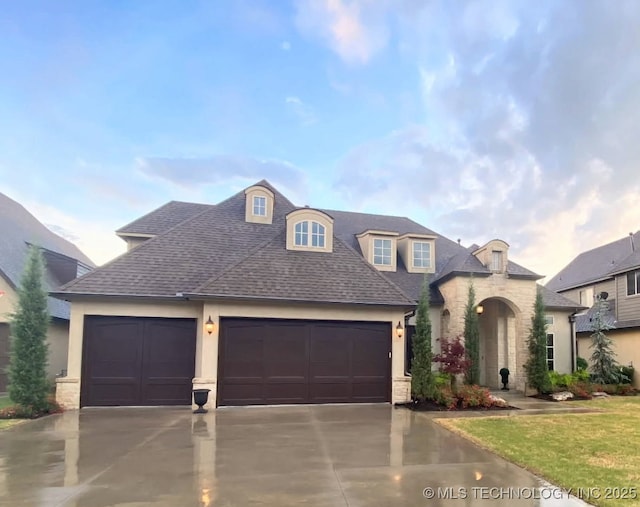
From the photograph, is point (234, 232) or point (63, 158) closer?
point (234, 232)

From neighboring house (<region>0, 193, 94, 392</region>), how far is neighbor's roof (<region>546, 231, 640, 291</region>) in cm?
2499

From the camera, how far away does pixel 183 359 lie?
13250mm

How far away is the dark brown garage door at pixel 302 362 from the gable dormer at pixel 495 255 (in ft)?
19.7

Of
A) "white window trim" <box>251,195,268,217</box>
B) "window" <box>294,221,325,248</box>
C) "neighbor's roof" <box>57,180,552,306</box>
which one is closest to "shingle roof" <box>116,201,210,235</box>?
"neighbor's roof" <box>57,180,552,306</box>

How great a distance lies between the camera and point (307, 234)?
15.1m

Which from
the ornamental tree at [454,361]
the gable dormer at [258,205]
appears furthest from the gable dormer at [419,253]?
the gable dormer at [258,205]

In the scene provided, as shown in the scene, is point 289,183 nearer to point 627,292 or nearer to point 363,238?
point 363,238

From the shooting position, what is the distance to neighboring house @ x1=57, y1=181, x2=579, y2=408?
12.7 metres

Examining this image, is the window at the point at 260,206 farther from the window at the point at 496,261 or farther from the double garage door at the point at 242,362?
the window at the point at 496,261

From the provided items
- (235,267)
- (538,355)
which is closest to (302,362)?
(235,267)

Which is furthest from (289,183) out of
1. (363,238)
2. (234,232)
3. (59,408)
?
(59,408)

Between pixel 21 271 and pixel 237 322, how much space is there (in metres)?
10.4

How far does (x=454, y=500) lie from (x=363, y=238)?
14.6 m

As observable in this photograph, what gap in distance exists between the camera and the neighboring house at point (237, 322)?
41.7ft
